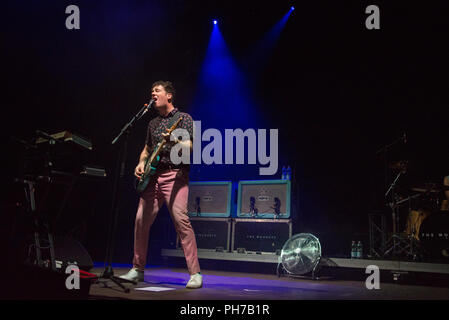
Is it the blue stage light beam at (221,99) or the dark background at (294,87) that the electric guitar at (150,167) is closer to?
the dark background at (294,87)

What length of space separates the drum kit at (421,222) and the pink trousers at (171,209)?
3468 mm

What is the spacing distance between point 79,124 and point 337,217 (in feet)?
15.0

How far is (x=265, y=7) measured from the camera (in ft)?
26.0

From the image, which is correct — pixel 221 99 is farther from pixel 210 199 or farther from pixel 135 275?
pixel 135 275

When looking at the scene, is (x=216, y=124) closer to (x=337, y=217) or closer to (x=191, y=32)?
(x=191, y=32)

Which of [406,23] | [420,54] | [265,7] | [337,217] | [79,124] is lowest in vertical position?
[337,217]

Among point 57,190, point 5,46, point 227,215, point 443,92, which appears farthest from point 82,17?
point 443,92

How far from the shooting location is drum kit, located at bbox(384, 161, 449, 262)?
579cm

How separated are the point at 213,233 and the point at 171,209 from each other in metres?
3.09

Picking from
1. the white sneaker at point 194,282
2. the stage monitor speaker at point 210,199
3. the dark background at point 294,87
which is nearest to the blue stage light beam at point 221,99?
the dark background at point 294,87

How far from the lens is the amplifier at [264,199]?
6562 millimetres

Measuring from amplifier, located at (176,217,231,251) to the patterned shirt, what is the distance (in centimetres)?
286

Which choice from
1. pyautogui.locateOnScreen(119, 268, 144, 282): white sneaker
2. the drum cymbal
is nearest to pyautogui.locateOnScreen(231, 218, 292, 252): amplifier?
the drum cymbal

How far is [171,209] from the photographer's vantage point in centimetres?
412
